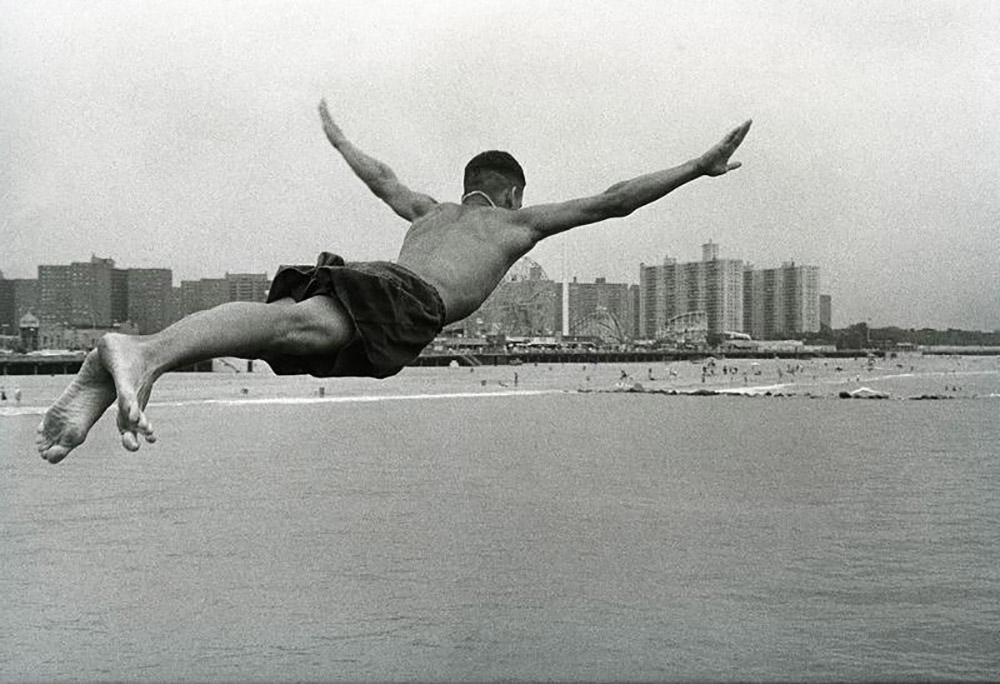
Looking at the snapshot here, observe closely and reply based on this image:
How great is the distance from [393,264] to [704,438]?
→ 188 ft

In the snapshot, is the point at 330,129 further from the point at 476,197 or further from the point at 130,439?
the point at 130,439

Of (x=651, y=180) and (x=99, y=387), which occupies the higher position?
(x=651, y=180)

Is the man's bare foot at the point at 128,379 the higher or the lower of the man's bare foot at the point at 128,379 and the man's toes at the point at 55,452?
the higher

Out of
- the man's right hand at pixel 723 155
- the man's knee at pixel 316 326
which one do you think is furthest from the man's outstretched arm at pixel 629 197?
the man's knee at pixel 316 326

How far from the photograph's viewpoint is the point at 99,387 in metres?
4.19

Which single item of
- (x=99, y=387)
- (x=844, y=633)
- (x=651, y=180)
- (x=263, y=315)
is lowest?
(x=844, y=633)

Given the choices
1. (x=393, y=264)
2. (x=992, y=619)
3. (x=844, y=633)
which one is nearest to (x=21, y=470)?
(x=844, y=633)

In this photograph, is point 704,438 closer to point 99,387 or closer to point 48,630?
point 48,630

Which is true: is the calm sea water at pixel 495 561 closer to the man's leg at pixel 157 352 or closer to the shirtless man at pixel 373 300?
the shirtless man at pixel 373 300

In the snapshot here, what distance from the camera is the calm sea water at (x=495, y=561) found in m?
28.8

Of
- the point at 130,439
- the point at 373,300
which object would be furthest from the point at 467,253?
the point at 130,439

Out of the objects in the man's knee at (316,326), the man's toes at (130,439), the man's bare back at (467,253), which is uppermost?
the man's bare back at (467,253)

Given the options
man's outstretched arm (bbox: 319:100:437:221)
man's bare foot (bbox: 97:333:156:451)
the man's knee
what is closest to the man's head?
man's outstretched arm (bbox: 319:100:437:221)

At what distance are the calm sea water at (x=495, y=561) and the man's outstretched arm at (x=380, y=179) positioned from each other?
2155cm
